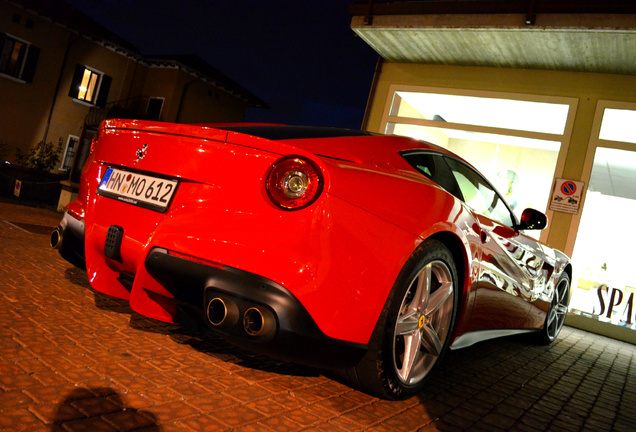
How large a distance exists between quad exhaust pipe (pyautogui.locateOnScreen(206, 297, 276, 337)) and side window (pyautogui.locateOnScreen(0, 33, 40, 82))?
19986mm

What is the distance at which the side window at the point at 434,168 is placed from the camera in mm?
2549

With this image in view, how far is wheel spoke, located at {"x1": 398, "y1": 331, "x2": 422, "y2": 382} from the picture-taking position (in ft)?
7.79

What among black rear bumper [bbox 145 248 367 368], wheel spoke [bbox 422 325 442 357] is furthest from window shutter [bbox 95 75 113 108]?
wheel spoke [bbox 422 325 442 357]

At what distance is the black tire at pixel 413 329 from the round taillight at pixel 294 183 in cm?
61

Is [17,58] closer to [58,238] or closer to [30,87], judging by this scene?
[30,87]

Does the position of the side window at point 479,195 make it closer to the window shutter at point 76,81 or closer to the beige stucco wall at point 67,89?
the beige stucco wall at point 67,89

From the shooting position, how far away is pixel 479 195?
322 cm

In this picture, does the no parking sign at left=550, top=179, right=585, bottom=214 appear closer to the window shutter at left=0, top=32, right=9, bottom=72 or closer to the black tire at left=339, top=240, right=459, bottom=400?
the black tire at left=339, top=240, right=459, bottom=400

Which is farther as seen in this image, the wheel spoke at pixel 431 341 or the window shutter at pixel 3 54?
the window shutter at pixel 3 54

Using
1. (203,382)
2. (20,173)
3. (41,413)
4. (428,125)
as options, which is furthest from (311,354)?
(20,173)

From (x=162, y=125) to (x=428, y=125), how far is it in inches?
303

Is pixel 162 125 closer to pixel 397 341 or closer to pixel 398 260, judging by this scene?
pixel 398 260

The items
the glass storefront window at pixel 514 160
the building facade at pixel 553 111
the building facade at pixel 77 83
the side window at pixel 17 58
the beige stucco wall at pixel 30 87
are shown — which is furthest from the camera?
the building facade at pixel 77 83

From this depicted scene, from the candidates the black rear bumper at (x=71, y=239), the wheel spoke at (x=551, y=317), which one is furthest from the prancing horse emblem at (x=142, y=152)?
the wheel spoke at (x=551, y=317)
